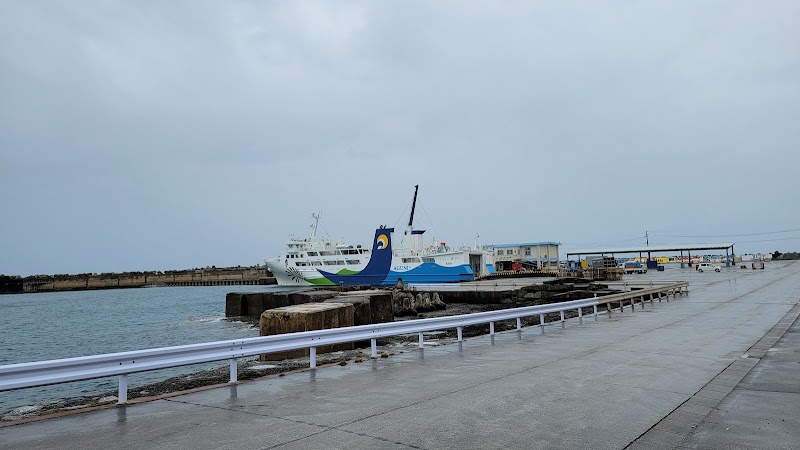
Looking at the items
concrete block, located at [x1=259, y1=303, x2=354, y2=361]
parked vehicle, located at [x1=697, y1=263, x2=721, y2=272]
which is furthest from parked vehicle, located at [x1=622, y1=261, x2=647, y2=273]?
concrete block, located at [x1=259, y1=303, x2=354, y2=361]

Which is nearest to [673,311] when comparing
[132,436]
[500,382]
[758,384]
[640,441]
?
[758,384]

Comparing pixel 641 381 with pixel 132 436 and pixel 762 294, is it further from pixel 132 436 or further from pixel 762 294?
pixel 762 294

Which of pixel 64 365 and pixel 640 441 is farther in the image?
pixel 64 365

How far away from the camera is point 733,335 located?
511 inches

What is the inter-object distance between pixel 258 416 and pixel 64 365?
2.48 metres

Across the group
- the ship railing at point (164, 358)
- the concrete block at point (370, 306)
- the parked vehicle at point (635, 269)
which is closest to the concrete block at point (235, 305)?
the concrete block at point (370, 306)

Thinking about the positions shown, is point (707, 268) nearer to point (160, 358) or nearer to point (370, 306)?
point (370, 306)

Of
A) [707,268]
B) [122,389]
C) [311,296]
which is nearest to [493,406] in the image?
[122,389]

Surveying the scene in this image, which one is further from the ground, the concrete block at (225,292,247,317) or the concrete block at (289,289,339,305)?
the concrete block at (289,289,339,305)

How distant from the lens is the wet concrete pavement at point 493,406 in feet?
17.2

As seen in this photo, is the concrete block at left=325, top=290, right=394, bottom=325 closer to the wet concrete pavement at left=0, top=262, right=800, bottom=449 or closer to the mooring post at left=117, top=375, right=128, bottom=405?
the wet concrete pavement at left=0, top=262, right=800, bottom=449

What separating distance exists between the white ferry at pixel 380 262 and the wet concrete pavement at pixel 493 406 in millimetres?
56223

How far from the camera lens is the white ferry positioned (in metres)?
68.2

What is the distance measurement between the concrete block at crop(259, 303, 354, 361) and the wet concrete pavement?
242 centimetres
